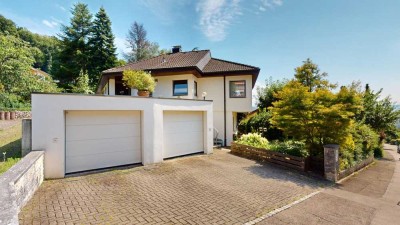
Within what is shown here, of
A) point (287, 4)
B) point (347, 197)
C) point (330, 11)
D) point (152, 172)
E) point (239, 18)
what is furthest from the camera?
point (239, 18)

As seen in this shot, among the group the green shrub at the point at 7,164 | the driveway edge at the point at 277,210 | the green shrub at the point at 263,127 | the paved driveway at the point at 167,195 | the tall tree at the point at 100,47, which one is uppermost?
the tall tree at the point at 100,47

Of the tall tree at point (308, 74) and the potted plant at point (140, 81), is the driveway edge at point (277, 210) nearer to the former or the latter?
the potted plant at point (140, 81)

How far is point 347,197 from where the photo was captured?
6570 mm

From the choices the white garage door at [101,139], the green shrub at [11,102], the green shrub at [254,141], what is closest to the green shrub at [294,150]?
the green shrub at [254,141]

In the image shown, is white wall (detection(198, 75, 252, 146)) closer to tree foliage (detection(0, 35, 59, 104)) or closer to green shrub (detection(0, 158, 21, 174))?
green shrub (detection(0, 158, 21, 174))

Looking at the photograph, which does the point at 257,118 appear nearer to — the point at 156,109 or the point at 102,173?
the point at 156,109

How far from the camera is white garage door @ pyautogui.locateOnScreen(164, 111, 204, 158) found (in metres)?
9.88

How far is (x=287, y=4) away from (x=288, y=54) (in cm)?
657

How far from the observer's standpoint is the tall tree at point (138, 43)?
125 ft

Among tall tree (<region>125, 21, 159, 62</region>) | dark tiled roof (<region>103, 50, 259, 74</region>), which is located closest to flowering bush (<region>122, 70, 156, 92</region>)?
dark tiled roof (<region>103, 50, 259, 74</region>)

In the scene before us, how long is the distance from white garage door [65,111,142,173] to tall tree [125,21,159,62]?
32.7 meters

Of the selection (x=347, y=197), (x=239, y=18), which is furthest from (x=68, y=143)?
(x=239, y=18)

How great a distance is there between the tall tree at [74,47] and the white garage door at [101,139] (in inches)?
1152

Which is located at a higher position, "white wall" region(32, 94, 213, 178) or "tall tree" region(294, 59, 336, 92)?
"tall tree" region(294, 59, 336, 92)
